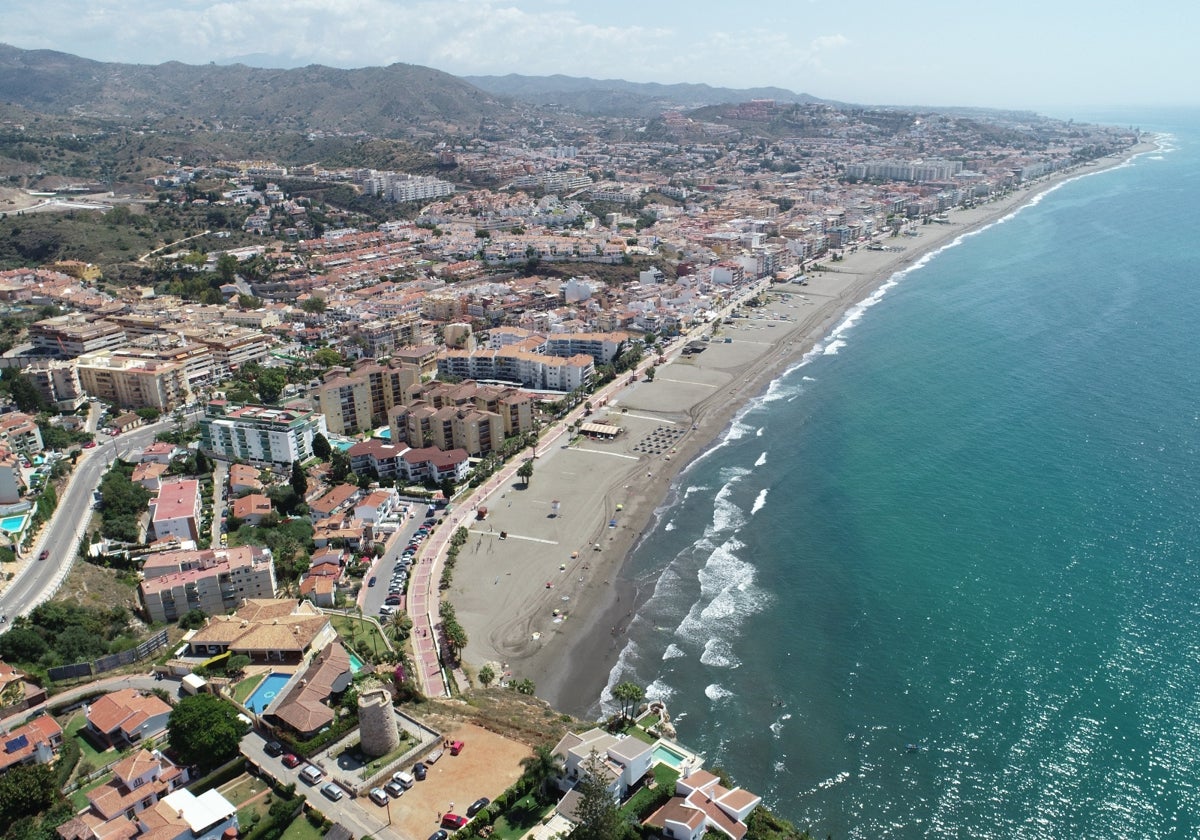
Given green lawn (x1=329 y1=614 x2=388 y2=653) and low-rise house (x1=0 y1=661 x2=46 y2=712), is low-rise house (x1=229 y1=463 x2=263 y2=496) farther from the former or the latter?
low-rise house (x1=0 y1=661 x2=46 y2=712)

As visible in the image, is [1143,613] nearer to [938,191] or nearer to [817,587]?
[817,587]

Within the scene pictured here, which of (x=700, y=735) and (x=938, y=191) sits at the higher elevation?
(x=938, y=191)

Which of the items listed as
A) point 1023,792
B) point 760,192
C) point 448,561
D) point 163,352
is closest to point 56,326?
point 163,352

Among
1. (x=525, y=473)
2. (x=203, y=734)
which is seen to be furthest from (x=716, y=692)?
(x=525, y=473)

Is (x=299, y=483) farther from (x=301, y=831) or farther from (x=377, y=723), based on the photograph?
(x=301, y=831)

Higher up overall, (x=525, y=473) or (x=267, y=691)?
(x=267, y=691)

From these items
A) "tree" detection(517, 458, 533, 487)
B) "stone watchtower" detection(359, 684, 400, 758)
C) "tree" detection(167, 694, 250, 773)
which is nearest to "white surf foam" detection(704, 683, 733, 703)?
"stone watchtower" detection(359, 684, 400, 758)
